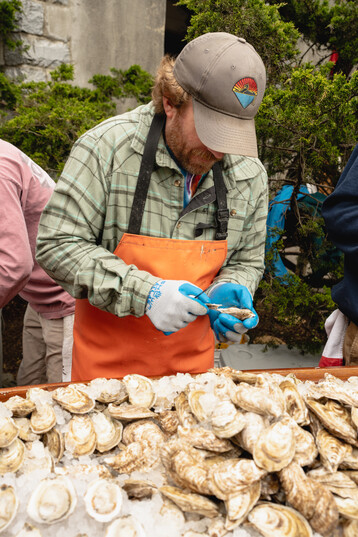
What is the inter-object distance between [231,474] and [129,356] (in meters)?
0.95

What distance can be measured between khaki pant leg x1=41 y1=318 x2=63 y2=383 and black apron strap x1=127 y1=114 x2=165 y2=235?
1.02m

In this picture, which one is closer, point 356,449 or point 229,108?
point 356,449

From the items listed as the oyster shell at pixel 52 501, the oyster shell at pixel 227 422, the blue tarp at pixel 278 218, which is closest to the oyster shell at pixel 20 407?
the oyster shell at pixel 52 501

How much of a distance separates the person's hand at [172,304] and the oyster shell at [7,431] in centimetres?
63

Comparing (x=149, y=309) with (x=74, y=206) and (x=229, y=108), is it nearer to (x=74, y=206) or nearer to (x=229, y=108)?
(x=74, y=206)

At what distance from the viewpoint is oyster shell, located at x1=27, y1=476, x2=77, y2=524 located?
0.82 m

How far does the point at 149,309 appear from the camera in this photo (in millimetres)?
1501

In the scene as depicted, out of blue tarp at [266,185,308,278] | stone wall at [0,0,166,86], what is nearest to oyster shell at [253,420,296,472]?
blue tarp at [266,185,308,278]

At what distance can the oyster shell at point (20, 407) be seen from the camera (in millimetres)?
1051

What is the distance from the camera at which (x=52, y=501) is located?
84 cm

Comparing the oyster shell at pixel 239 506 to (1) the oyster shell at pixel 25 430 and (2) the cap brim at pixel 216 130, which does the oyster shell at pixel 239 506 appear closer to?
(1) the oyster shell at pixel 25 430

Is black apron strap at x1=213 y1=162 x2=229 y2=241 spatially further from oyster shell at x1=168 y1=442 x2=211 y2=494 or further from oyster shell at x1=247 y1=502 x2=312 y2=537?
oyster shell at x1=247 y1=502 x2=312 y2=537

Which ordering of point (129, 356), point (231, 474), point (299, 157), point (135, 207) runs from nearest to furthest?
point (231, 474)
point (135, 207)
point (129, 356)
point (299, 157)

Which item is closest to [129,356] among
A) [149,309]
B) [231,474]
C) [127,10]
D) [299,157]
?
[149,309]
